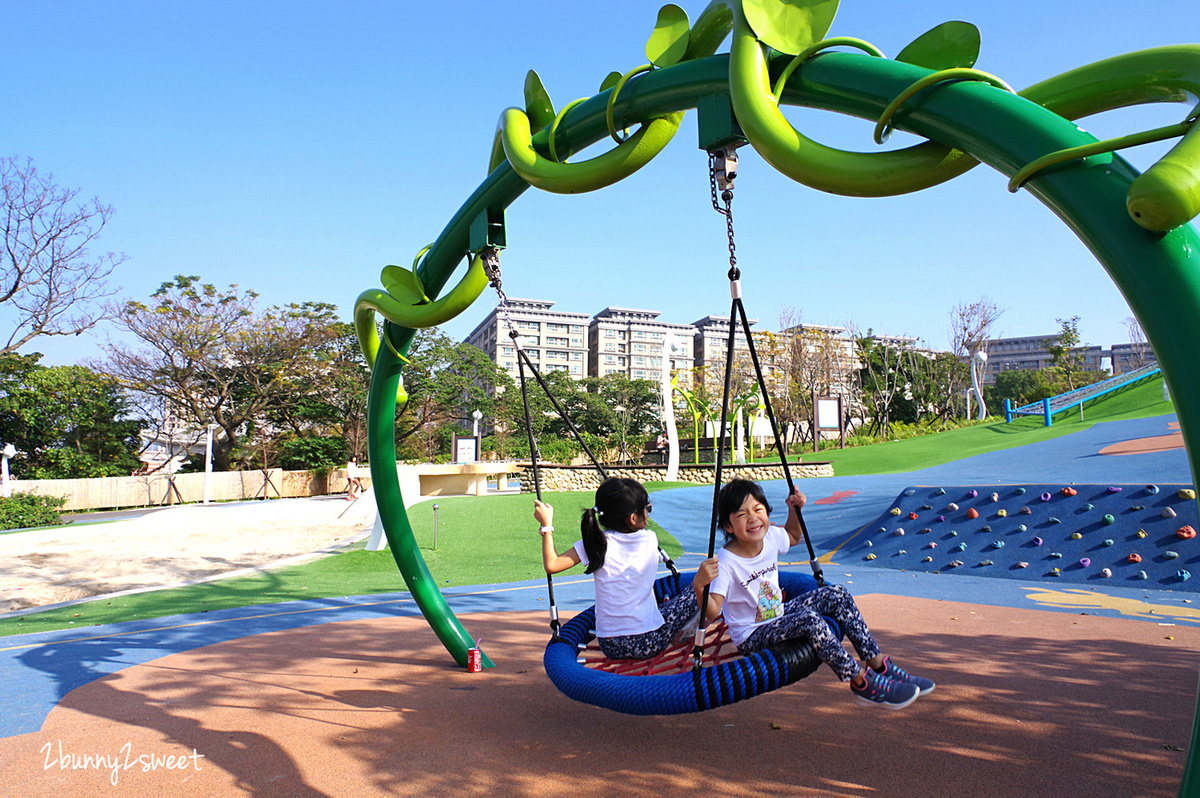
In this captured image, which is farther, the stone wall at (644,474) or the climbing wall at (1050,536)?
the stone wall at (644,474)

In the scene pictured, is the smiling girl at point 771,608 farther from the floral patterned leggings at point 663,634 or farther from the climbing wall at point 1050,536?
the climbing wall at point 1050,536

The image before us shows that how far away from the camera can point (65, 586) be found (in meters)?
9.34

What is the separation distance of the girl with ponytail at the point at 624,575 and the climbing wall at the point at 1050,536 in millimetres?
6472

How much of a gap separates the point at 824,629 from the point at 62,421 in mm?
32263

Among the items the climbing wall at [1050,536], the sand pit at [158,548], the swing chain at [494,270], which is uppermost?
the swing chain at [494,270]

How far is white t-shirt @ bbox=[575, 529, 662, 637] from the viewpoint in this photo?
10.8ft

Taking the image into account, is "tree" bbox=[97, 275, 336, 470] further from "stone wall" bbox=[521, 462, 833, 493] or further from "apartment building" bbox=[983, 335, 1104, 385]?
"apartment building" bbox=[983, 335, 1104, 385]

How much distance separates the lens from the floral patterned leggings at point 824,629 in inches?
107

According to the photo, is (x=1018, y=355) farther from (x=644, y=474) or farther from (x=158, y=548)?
(x=158, y=548)

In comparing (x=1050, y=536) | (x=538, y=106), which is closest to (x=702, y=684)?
(x=538, y=106)

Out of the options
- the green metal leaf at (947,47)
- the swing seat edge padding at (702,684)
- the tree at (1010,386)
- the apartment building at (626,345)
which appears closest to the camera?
the green metal leaf at (947,47)

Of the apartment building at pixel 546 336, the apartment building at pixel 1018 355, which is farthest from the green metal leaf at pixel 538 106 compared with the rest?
the apartment building at pixel 1018 355

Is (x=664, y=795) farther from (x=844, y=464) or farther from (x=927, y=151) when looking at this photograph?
(x=844, y=464)

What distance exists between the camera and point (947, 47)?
209 cm
